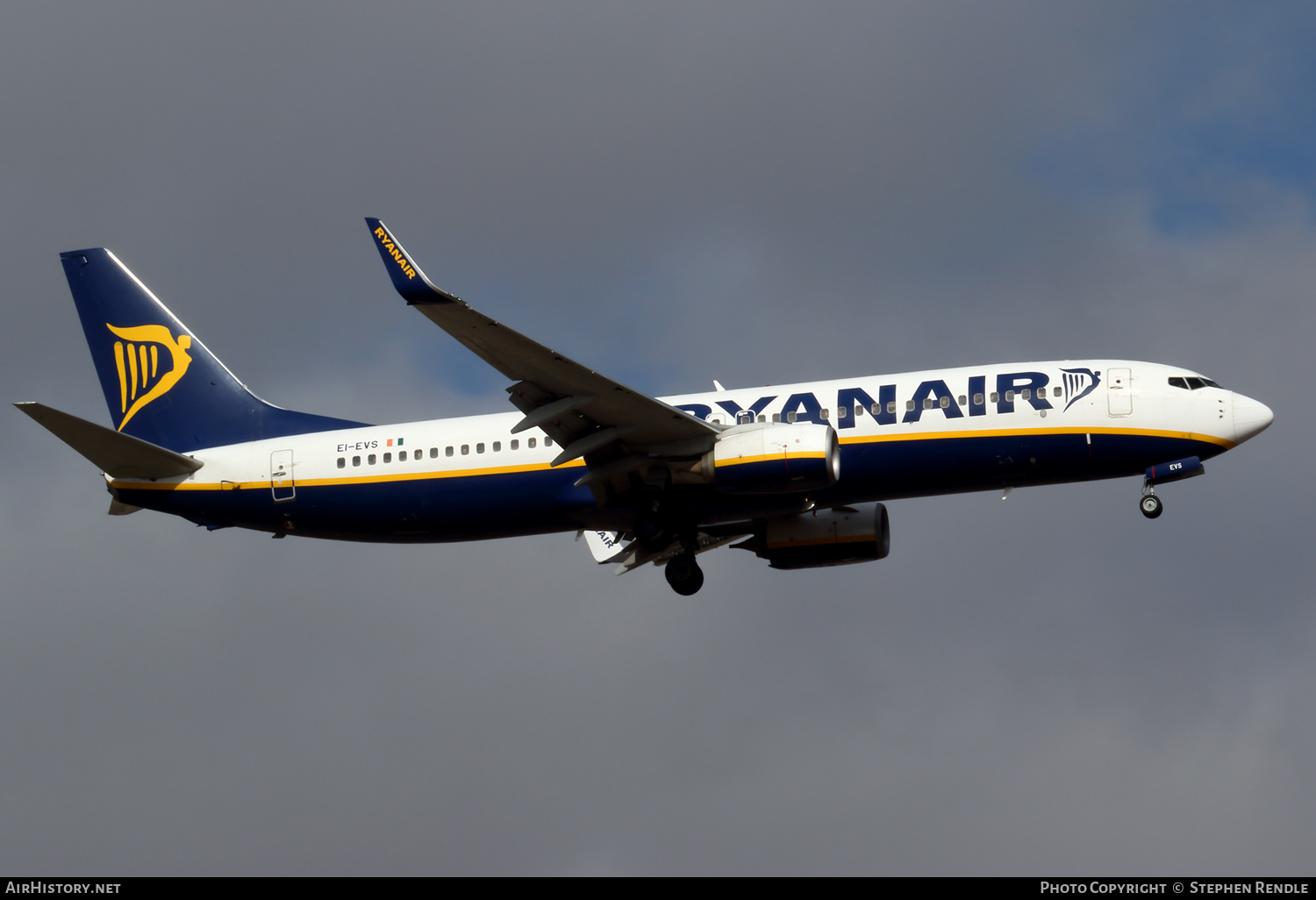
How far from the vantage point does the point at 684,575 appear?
139 feet

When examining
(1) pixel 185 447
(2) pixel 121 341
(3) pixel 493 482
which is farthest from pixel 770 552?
(2) pixel 121 341

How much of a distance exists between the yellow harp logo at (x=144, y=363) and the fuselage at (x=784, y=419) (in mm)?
3415

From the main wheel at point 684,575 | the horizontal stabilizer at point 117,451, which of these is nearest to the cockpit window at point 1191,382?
the main wheel at point 684,575

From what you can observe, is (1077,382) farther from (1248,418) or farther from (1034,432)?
(1248,418)

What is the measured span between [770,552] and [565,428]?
9.16m

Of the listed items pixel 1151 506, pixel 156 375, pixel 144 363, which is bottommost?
pixel 1151 506

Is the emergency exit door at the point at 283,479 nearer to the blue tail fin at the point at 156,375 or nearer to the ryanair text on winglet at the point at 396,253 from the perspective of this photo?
the blue tail fin at the point at 156,375

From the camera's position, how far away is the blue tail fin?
44156 millimetres

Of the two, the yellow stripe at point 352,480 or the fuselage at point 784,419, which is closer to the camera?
the fuselage at point 784,419

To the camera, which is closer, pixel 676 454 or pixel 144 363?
pixel 676 454

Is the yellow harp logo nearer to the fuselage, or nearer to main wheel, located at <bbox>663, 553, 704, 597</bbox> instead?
the fuselage

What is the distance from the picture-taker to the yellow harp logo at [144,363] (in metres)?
45.4

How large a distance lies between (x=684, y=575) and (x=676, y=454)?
486 cm

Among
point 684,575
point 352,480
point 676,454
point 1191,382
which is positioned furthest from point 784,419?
point 352,480
